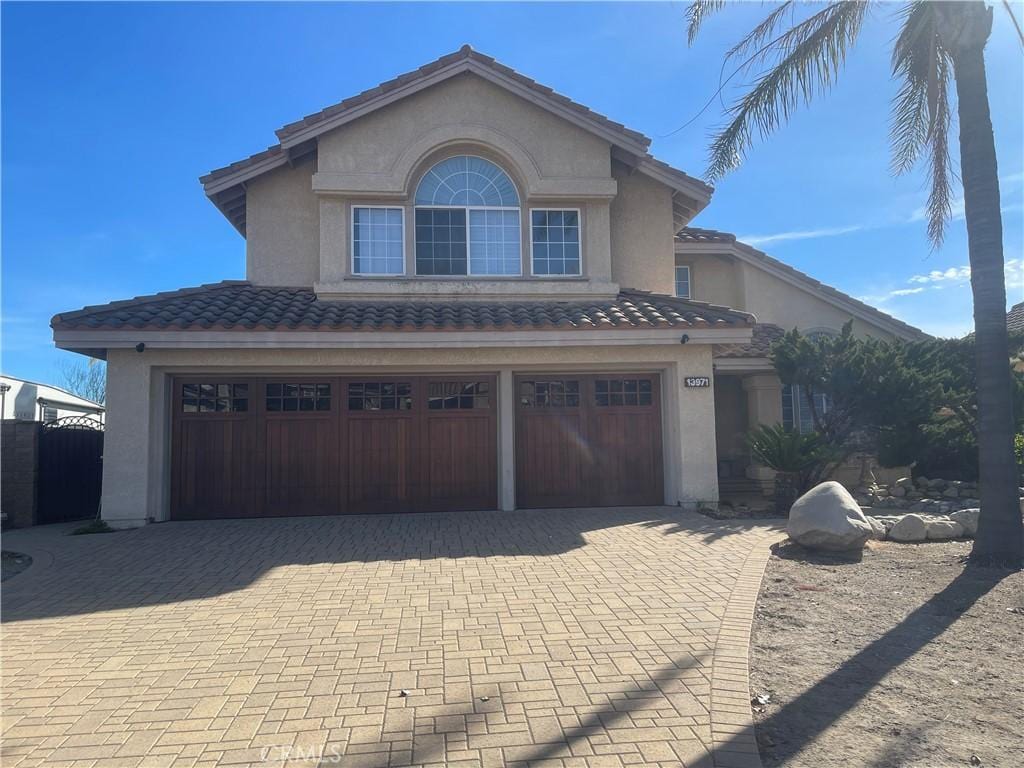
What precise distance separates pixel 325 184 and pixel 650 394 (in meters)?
7.08

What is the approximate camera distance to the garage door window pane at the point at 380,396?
10.9 meters

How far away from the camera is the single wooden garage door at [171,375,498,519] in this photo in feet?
34.6

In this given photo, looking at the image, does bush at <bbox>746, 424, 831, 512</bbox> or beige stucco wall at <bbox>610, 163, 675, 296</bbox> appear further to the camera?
beige stucco wall at <bbox>610, 163, 675, 296</bbox>

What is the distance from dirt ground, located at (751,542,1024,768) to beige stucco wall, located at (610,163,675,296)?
709 centimetres

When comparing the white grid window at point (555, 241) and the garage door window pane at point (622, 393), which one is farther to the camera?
A: the white grid window at point (555, 241)

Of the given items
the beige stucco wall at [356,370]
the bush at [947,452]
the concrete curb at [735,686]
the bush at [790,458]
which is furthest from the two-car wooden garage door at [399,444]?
the bush at [947,452]

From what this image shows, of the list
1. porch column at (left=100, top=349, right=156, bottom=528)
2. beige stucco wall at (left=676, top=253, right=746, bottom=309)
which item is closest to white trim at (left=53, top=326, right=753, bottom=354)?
porch column at (left=100, top=349, right=156, bottom=528)

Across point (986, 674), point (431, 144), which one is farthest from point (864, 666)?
point (431, 144)

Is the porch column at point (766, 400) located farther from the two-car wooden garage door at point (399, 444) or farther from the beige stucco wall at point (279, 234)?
the beige stucco wall at point (279, 234)

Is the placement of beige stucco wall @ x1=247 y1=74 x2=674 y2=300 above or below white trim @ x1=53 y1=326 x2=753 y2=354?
above

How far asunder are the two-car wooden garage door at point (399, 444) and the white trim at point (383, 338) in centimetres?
98

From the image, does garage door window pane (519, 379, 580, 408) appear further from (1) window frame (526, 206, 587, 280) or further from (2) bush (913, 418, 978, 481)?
(2) bush (913, 418, 978, 481)

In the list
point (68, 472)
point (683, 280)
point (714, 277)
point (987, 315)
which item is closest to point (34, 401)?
point (68, 472)

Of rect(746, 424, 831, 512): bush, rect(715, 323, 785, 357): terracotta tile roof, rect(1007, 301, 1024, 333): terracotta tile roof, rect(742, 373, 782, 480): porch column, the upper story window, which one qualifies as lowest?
rect(746, 424, 831, 512): bush
